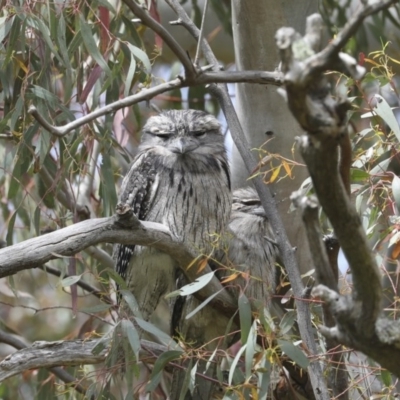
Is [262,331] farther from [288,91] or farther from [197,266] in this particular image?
[288,91]

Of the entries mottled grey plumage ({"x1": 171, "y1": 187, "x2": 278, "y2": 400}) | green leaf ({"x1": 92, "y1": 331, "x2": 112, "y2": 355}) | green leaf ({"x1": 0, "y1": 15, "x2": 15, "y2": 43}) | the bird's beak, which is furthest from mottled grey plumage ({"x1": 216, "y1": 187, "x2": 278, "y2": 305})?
green leaf ({"x1": 0, "y1": 15, "x2": 15, "y2": 43})

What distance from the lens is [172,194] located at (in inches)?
124

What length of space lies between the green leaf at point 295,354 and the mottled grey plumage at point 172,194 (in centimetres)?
98

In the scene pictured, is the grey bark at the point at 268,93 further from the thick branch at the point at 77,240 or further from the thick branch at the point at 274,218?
the thick branch at the point at 77,240

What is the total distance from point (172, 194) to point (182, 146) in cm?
18

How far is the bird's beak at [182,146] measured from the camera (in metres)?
3.12

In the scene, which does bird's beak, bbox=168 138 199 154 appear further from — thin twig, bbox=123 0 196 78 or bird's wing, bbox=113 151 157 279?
thin twig, bbox=123 0 196 78

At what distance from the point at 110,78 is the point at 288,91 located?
1.61 meters

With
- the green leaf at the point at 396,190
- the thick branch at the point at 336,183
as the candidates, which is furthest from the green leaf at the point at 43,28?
the thick branch at the point at 336,183

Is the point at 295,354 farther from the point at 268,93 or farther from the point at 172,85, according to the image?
the point at 268,93

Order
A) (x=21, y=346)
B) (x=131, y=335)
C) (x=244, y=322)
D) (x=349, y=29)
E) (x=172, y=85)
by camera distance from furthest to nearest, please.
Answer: (x=21, y=346) → (x=131, y=335) → (x=244, y=322) → (x=172, y=85) → (x=349, y=29)

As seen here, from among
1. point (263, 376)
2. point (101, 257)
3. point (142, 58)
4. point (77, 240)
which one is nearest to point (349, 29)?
point (77, 240)

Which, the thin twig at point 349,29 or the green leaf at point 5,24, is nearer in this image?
the thin twig at point 349,29

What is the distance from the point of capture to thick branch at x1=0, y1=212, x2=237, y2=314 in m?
1.96
